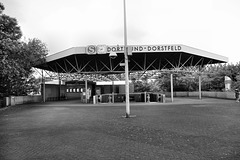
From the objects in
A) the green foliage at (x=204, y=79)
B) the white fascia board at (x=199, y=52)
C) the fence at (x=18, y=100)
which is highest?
the white fascia board at (x=199, y=52)

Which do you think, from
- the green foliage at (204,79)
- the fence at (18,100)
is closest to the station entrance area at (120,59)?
the fence at (18,100)

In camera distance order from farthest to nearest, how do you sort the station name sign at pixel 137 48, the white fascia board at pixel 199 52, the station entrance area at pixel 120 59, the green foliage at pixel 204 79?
the green foliage at pixel 204 79 → the white fascia board at pixel 199 52 → the station entrance area at pixel 120 59 → the station name sign at pixel 137 48

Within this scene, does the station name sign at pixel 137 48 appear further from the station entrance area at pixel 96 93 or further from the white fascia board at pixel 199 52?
the station entrance area at pixel 96 93

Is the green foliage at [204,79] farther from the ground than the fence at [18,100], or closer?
farther from the ground

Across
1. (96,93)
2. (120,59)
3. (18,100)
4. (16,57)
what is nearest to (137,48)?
(120,59)

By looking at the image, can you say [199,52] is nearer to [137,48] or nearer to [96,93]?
[137,48]

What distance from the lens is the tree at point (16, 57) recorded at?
17.2 metres

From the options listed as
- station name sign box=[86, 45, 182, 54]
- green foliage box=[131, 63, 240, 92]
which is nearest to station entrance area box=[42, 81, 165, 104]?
station name sign box=[86, 45, 182, 54]

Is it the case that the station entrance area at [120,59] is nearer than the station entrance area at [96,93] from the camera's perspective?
Yes

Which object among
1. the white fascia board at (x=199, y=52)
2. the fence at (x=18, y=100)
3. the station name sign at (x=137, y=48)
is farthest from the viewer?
the fence at (x=18, y=100)

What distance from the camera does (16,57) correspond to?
74.2ft

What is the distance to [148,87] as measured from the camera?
53.5 m

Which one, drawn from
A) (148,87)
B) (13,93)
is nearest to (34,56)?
(13,93)

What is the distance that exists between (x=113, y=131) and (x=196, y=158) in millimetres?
4085
